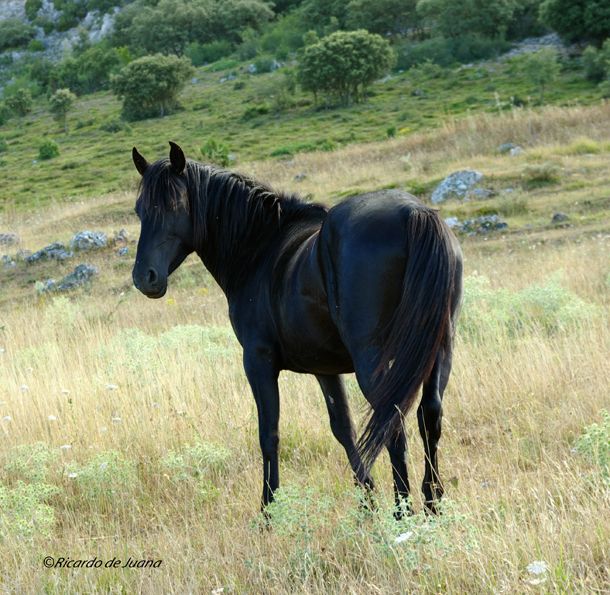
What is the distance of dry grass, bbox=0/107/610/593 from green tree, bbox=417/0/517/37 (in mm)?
64357

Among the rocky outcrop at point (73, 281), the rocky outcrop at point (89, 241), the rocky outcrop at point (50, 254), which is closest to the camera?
the rocky outcrop at point (73, 281)

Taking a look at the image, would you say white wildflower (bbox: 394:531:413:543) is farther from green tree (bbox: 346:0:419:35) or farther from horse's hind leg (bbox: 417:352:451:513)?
green tree (bbox: 346:0:419:35)

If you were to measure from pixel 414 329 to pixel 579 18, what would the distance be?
58048 millimetres

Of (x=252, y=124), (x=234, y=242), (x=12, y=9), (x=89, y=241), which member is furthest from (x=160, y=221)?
(x=12, y=9)

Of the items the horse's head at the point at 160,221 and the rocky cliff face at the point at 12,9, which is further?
the rocky cliff face at the point at 12,9

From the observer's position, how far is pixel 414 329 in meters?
3.51

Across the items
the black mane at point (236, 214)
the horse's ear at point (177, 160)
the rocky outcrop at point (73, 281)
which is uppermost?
the horse's ear at point (177, 160)

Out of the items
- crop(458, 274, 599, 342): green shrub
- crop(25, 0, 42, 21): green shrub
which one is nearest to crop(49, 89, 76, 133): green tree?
crop(458, 274, 599, 342): green shrub

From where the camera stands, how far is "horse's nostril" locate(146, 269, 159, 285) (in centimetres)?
443

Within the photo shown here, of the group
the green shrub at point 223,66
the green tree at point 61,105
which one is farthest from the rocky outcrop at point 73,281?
the green shrub at point 223,66

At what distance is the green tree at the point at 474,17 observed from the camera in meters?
68.9

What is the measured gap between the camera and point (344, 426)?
462 cm

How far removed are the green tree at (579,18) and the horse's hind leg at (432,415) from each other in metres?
56.2
